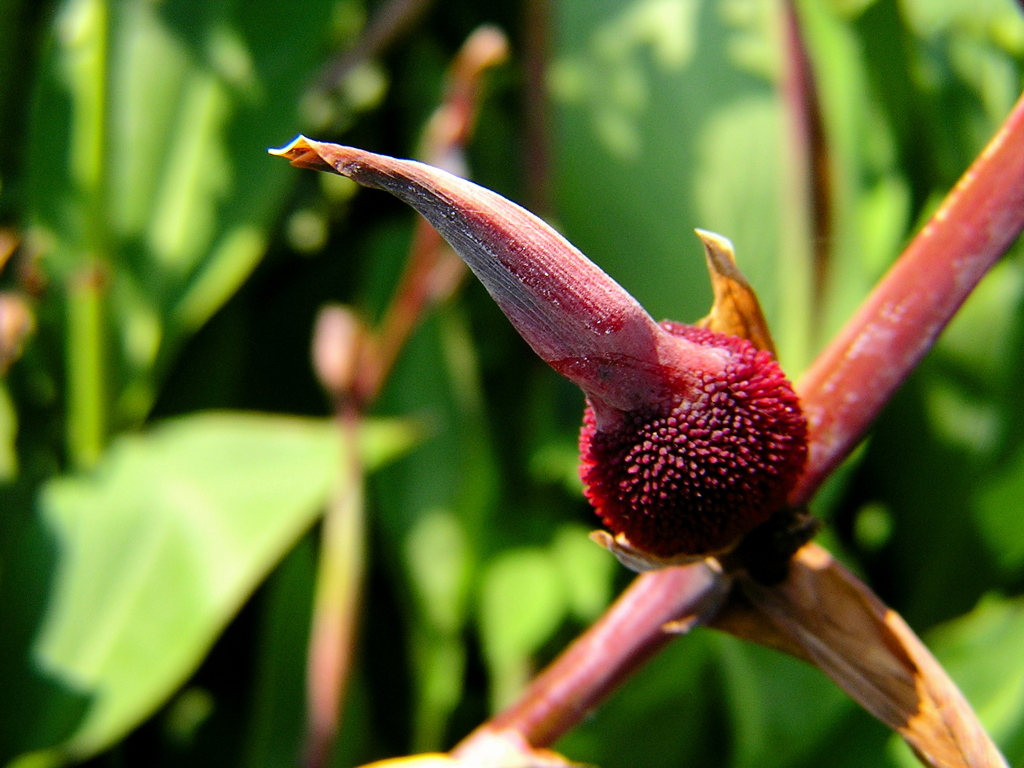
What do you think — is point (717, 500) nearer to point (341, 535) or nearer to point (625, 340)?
point (625, 340)

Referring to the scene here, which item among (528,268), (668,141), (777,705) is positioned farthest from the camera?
(668,141)

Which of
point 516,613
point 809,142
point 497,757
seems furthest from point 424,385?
point 497,757

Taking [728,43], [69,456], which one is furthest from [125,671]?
[728,43]

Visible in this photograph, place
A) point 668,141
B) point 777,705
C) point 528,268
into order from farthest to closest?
1. point 668,141
2. point 777,705
3. point 528,268

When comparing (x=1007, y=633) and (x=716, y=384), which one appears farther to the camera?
(x=1007, y=633)

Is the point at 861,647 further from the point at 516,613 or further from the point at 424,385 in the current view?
the point at 424,385

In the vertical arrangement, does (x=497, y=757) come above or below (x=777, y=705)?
above
